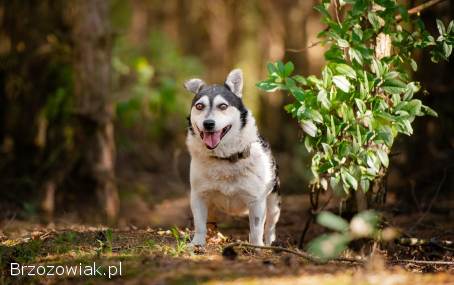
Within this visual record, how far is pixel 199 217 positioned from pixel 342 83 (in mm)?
2147

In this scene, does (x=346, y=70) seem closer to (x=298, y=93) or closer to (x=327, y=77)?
(x=327, y=77)

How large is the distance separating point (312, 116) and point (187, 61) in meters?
12.8

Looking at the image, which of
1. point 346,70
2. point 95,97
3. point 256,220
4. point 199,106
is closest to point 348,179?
point 346,70

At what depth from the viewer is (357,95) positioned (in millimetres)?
6199

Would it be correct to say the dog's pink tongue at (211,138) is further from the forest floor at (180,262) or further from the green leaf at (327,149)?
the green leaf at (327,149)

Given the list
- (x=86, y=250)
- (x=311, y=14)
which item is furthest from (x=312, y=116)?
(x=311, y=14)

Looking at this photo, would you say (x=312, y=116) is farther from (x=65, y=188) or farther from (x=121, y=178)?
(x=121, y=178)

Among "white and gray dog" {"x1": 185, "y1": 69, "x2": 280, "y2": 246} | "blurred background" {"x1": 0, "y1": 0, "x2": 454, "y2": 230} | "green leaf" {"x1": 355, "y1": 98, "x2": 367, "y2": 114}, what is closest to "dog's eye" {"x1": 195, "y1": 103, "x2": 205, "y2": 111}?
"white and gray dog" {"x1": 185, "y1": 69, "x2": 280, "y2": 246}

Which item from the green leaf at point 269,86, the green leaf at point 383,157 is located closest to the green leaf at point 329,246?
the green leaf at point 383,157

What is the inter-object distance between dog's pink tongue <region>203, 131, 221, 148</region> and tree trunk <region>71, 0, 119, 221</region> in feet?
16.4

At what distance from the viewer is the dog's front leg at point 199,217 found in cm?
671

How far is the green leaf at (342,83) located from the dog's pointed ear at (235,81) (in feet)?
4.87

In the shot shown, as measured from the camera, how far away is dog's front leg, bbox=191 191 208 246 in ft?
22.0

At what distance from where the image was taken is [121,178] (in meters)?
13.7
